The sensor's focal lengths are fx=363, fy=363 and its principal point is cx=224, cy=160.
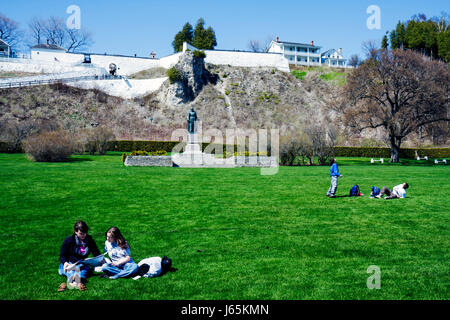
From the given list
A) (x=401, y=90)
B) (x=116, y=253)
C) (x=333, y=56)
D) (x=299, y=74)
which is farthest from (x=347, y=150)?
(x=333, y=56)

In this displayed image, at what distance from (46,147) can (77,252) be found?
22819 mm

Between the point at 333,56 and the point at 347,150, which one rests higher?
the point at 333,56

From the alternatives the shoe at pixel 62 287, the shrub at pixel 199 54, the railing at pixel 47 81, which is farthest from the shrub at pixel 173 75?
the shoe at pixel 62 287

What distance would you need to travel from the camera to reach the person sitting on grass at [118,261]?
240 inches

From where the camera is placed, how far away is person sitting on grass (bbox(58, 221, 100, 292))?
18.9ft

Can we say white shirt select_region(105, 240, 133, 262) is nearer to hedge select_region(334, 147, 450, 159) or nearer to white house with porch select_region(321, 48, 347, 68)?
hedge select_region(334, 147, 450, 159)

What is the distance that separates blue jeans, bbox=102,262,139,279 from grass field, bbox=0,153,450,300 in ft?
0.46

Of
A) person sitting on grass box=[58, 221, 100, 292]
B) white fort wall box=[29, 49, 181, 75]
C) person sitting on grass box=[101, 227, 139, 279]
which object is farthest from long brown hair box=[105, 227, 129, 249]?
white fort wall box=[29, 49, 181, 75]

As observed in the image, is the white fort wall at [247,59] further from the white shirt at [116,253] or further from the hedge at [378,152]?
the white shirt at [116,253]

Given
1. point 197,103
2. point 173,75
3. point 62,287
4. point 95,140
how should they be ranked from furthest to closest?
point 197,103 → point 173,75 → point 95,140 → point 62,287

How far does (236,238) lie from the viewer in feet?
27.3

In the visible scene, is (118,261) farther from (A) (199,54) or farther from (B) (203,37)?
(B) (203,37)

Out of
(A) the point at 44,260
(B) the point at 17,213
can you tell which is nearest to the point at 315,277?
(A) the point at 44,260

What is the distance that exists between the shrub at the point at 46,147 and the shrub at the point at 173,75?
41.5 m
